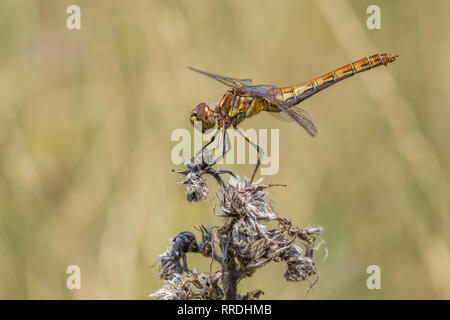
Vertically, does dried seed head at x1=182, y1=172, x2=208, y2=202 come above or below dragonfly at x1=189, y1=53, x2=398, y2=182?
below

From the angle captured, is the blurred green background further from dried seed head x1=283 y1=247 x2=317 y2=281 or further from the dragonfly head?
dried seed head x1=283 y1=247 x2=317 y2=281

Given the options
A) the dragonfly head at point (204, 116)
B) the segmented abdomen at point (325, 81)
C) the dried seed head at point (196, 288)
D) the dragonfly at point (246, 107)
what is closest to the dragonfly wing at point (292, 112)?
the dragonfly at point (246, 107)

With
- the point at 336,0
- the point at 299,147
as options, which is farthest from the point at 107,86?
the point at 336,0

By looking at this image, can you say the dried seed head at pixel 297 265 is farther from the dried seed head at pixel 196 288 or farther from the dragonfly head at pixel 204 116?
the dragonfly head at pixel 204 116

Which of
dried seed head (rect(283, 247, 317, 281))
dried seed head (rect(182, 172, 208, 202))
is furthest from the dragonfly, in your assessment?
dried seed head (rect(283, 247, 317, 281))

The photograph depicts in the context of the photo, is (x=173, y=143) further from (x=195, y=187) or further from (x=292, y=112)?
(x=195, y=187)

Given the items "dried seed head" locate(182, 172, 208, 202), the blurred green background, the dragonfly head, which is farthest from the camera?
the blurred green background

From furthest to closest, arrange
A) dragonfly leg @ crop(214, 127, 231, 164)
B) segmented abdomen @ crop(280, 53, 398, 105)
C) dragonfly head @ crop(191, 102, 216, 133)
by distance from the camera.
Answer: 1. segmented abdomen @ crop(280, 53, 398, 105)
2. dragonfly leg @ crop(214, 127, 231, 164)
3. dragonfly head @ crop(191, 102, 216, 133)
